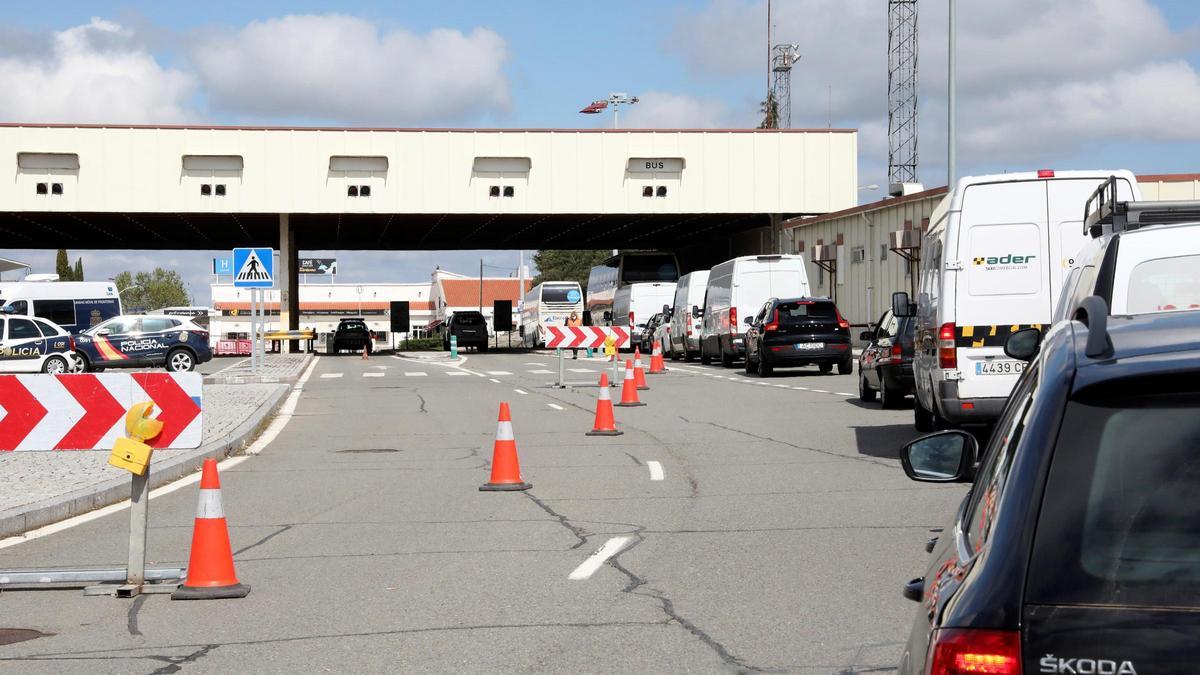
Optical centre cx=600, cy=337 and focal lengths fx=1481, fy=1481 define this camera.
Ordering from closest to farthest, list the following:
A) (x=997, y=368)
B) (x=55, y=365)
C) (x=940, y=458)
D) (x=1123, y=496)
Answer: (x=1123, y=496) < (x=940, y=458) < (x=997, y=368) < (x=55, y=365)

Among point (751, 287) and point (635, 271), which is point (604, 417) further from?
point (635, 271)

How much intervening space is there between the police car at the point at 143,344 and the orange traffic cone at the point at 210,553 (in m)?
31.5

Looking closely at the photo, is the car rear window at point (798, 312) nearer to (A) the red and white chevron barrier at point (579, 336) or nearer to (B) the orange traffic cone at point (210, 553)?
(A) the red and white chevron barrier at point (579, 336)

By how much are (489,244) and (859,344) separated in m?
28.6

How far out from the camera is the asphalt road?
21.3ft

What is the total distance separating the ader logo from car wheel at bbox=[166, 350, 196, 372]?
2894 centimetres

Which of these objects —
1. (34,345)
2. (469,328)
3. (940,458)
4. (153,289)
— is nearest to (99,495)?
(940,458)

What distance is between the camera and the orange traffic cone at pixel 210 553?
Answer: 25.9 ft

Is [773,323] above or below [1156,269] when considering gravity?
below

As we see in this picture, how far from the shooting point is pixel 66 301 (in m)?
53.2

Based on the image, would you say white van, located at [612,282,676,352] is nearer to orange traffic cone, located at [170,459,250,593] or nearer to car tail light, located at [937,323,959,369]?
car tail light, located at [937,323,959,369]

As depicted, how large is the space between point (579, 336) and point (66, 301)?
28.8 metres

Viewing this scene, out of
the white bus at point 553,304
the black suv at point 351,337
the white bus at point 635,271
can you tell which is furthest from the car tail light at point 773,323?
the white bus at point 553,304

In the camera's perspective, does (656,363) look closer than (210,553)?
No
